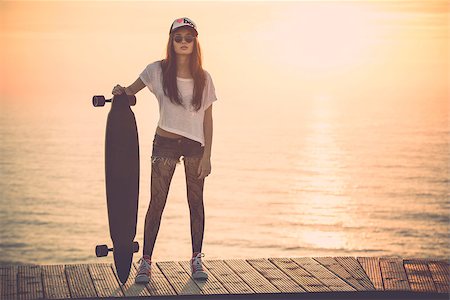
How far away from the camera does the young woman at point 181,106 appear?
20.0ft

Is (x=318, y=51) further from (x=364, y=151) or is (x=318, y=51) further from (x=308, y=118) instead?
(x=308, y=118)

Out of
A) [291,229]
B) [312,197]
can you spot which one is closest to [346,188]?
[312,197]

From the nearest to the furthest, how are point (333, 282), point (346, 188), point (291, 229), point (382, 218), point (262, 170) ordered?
point (333, 282) → point (291, 229) → point (382, 218) → point (346, 188) → point (262, 170)

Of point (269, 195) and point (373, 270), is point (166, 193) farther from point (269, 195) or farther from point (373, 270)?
point (269, 195)

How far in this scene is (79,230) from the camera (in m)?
66.5

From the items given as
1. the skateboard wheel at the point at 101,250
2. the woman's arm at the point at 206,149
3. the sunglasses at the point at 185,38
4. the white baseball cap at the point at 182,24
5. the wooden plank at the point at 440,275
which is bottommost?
the wooden plank at the point at 440,275

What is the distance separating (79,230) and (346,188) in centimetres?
3039

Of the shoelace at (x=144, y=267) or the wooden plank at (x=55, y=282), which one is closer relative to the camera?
the wooden plank at (x=55, y=282)

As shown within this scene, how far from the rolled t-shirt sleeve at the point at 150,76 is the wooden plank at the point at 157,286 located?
1.42m

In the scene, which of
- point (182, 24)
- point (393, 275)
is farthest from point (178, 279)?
point (182, 24)

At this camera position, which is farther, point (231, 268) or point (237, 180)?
point (237, 180)

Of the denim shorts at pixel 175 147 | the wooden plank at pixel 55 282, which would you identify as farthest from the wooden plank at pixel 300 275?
the wooden plank at pixel 55 282

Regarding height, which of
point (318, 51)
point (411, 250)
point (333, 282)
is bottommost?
point (411, 250)

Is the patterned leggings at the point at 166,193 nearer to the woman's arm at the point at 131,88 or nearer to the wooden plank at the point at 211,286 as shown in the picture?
the wooden plank at the point at 211,286
